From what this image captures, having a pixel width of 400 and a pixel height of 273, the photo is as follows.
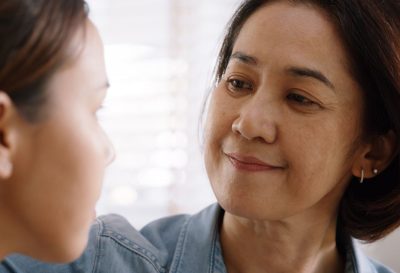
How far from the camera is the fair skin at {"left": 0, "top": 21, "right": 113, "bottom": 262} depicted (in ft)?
2.44

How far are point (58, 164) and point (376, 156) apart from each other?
0.77 metres

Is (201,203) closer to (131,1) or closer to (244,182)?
(131,1)

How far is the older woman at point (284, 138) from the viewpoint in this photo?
109 centimetres

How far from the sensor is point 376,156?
127 cm

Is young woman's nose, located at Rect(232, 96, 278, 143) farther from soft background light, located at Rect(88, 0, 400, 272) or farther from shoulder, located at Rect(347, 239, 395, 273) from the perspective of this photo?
soft background light, located at Rect(88, 0, 400, 272)

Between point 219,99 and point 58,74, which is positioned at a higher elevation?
point 58,74

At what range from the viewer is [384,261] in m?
1.84

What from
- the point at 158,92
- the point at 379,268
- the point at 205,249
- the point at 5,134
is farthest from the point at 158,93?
the point at 5,134

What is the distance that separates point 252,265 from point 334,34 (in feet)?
1.75

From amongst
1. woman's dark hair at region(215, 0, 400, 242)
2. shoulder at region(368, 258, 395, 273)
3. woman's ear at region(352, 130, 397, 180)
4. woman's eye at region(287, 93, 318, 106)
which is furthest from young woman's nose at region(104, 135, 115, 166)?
shoulder at region(368, 258, 395, 273)

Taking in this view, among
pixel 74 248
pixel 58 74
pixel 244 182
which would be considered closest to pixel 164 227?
pixel 244 182

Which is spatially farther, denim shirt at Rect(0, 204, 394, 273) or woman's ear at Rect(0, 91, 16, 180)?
denim shirt at Rect(0, 204, 394, 273)

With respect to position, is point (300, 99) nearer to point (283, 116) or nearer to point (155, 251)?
point (283, 116)

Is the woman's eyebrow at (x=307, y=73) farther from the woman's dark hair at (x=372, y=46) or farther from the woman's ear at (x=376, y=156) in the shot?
the woman's ear at (x=376, y=156)
